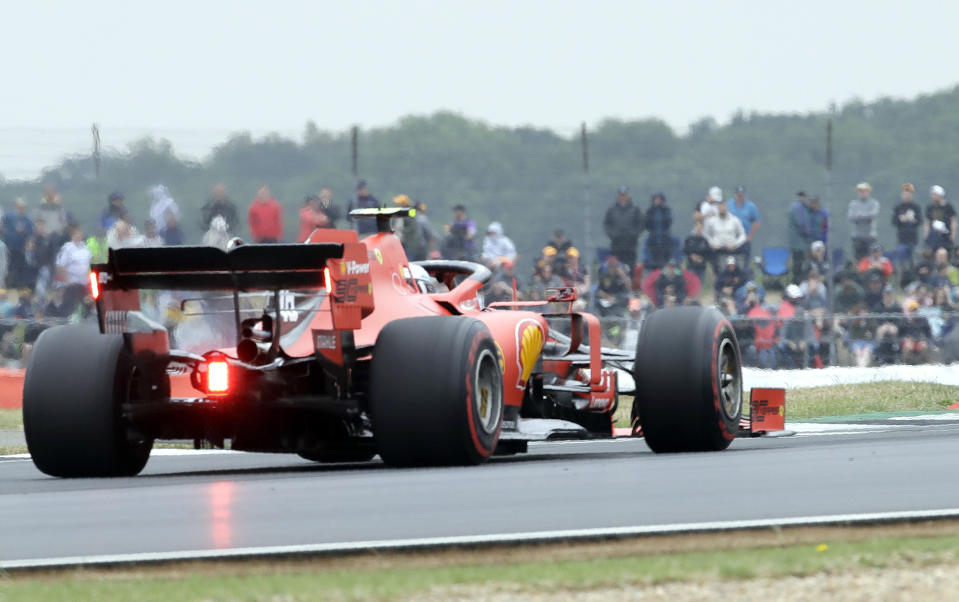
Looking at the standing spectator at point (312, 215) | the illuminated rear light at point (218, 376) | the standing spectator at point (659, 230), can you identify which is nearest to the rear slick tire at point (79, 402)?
the illuminated rear light at point (218, 376)

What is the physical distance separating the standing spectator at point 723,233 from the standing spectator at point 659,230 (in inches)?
22.6

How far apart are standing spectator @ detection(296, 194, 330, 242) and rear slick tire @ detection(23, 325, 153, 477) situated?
27.7 feet

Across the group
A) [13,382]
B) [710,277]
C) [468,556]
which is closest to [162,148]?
[13,382]

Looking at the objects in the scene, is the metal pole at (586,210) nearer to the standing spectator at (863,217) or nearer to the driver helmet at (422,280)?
the standing spectator at (863,217)

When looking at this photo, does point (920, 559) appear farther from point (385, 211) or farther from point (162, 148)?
point (162, 148)

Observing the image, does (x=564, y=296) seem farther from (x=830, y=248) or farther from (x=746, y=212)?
(x=746, y=212)

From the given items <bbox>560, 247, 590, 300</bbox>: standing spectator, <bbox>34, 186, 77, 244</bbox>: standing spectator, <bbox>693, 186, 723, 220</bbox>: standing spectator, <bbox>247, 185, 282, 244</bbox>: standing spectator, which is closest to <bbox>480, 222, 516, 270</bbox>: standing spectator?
<bbox>560, 247, 590, 300</bbox>: standing spectator

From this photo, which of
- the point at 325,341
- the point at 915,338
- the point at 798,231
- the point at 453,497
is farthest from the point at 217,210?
the point at 453,497

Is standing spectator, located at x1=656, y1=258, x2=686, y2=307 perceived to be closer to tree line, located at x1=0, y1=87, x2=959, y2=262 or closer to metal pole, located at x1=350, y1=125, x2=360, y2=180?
tree line, located at x1=0, y1=87, x2=959, y2=262

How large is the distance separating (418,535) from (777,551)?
135 cm

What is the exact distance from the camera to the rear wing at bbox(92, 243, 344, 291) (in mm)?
10070

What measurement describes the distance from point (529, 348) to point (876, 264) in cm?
1227

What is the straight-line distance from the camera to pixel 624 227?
22.5 m

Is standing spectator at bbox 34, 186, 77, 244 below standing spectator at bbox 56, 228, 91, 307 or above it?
above
